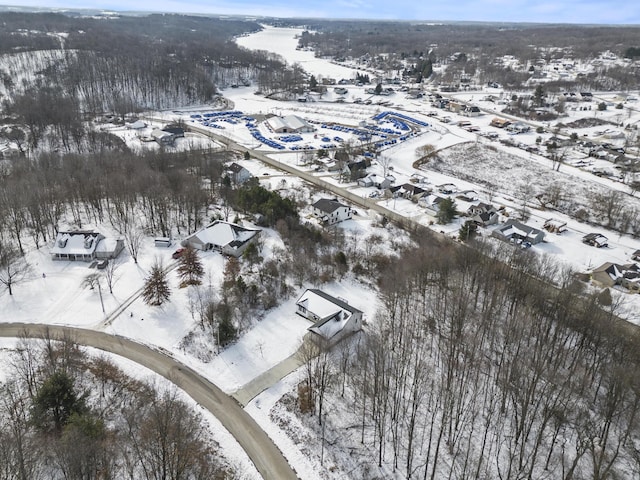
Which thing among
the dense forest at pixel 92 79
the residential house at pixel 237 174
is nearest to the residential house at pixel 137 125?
the dense forest at pixel 92 79

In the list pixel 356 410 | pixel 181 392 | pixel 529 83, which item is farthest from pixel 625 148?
pixel 181 392

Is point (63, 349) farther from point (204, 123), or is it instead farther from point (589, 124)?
point (589, 124)

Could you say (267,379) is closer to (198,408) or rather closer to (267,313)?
(198,408)

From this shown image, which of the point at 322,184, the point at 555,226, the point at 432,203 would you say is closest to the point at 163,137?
the point at 322,184

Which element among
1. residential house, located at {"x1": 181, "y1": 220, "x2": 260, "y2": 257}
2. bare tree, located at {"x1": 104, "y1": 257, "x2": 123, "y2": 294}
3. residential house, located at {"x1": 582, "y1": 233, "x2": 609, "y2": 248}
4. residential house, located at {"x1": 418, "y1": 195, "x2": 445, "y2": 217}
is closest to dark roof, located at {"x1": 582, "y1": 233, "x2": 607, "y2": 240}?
residential house, located at {"x1": 582, "y1": 233, "x2": 609, "y2": 248}

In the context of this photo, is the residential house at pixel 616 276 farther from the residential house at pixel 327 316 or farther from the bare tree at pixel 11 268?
the bare tree at pixel 11 268
